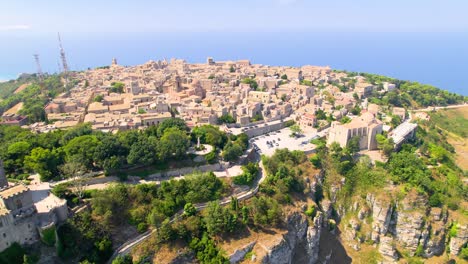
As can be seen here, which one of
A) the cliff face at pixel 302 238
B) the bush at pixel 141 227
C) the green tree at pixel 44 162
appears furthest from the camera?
the cliff face at pixel 302 238

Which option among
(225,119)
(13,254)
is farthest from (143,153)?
(225,119)

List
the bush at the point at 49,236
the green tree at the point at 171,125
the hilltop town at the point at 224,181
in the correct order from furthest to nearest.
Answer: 1. the green tree at the point at 171,125
2. the hilltop town at the point at 224,181
3. the bush at the point at 49,236

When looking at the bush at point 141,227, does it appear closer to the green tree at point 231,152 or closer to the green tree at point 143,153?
the green tree at point 143,153

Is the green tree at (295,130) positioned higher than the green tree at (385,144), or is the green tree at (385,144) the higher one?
the green tree at (295,130)

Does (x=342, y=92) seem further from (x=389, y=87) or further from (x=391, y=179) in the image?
(x=391, y=179)

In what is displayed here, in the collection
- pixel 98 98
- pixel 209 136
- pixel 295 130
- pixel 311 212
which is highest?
pixel 98 98

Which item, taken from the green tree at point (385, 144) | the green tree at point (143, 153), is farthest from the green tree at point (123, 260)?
the green tree at point (385, 144)

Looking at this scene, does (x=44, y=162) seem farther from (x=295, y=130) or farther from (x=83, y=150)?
(x=295, y=130)
